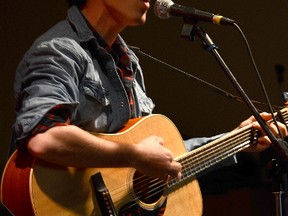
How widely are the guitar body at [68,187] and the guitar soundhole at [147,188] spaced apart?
0.01 meters

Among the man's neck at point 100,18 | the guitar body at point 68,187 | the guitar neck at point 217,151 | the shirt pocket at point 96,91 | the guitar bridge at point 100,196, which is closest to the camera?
the guitar body at point 68,187

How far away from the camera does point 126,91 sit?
76.6 inches

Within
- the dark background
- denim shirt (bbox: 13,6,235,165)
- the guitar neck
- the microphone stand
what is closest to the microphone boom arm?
the microphone stand

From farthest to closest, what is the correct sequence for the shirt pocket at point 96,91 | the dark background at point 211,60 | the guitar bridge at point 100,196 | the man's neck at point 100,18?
the dark background at point 211,60 < the man's neck at point 100,18 < the shirt pocket at point 96,91 < the guitar bridge at point 100,196

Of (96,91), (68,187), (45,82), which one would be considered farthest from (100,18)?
(68,187)

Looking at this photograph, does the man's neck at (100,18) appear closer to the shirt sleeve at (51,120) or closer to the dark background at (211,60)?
the shirt sleeve at (51,120)

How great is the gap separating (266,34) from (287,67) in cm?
28

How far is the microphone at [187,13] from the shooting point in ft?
5.47

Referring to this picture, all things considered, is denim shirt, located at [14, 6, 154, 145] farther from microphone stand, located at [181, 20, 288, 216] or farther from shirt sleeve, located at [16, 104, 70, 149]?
microphone stand, located at [181, 20, 288, 216]

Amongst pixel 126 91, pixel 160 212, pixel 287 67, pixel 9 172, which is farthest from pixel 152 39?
pixel 9 172

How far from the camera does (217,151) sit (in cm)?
217

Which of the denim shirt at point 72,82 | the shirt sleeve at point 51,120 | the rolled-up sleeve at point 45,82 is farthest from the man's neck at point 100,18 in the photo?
the shirt sleeve at point 51,120

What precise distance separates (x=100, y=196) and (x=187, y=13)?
2.12 feet

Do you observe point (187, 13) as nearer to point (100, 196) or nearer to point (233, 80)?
point (233, 80)
